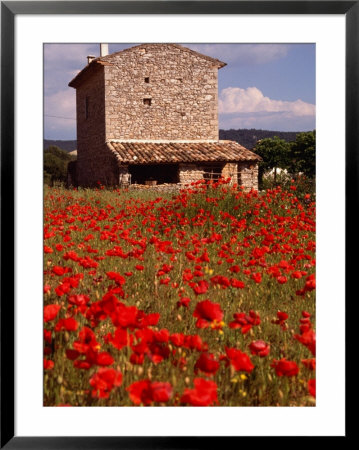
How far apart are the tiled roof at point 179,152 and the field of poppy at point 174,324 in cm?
793

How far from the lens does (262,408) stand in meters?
2.13

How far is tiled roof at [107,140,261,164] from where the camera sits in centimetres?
1220

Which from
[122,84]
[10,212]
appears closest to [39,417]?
[10,212]

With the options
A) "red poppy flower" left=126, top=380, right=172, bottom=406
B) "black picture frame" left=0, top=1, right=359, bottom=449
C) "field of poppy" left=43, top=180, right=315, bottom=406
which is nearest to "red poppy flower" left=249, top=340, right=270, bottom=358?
"field of poppy" left=43, top=180, right=315, bottom=406

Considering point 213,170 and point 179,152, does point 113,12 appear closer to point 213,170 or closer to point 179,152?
point 179,152

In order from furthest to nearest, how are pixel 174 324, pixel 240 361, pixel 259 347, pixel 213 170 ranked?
pixel 213 170, pixel 174 324, pixel 259 347, pixel 240 361

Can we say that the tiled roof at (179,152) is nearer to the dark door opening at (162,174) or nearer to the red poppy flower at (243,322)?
the dark door opening at (162,174)

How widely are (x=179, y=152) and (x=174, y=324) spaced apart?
11.4 m

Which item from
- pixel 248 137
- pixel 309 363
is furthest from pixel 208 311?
pixel 248 137

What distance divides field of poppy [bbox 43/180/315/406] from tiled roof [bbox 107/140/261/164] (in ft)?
26.0

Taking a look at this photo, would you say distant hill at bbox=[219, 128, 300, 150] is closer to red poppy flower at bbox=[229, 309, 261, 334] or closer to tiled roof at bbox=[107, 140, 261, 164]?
red poppy flower at bbox=[229, 309, 261, 334]

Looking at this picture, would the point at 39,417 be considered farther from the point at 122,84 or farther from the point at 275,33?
the point at 122,84

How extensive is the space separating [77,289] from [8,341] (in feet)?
2.42

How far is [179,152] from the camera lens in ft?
45.1
